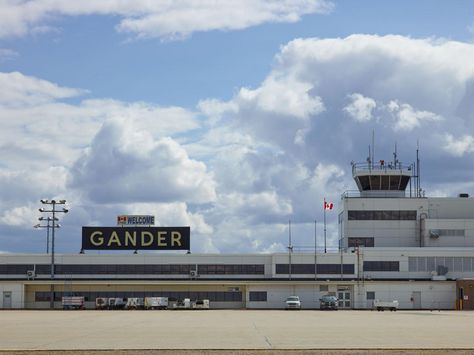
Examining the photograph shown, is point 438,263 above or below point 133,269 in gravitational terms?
above

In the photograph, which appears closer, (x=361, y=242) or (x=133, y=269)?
(x=133, y=269)

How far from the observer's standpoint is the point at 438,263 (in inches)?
4545

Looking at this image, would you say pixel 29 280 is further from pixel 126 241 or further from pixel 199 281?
pixel 199 281

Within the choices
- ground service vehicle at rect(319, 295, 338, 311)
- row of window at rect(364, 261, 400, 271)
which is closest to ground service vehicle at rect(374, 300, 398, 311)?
ground service vehicle at rect(319, 295, 338, 311)

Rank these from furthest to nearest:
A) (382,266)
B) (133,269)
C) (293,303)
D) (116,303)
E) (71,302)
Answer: (133,269), (382,266), (116,303), (71,302), (293,303)

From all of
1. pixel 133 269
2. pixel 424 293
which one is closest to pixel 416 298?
pixel 424 293

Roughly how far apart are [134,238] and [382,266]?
35.4 metres

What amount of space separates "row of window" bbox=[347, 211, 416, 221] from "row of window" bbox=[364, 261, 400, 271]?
9597 mm

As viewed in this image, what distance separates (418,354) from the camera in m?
34.0

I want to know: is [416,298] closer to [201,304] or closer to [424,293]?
[424,293]

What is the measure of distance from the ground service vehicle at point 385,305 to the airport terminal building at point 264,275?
5.56 metres

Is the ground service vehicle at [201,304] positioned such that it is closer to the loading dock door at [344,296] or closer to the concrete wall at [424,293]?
the loading dock door at [344,296]

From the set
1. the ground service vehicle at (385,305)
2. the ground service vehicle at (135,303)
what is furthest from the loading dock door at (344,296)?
the ground service vehicle at (135,303)

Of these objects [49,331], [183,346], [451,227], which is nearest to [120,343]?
[183,346]
